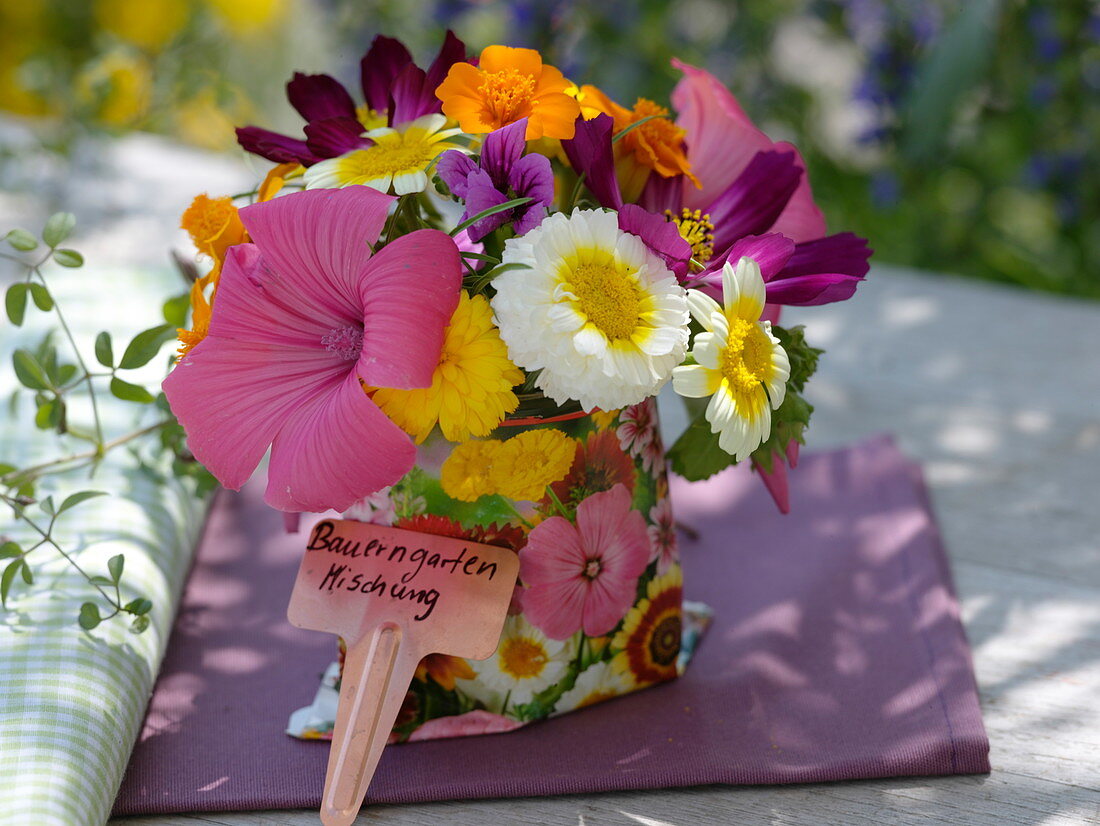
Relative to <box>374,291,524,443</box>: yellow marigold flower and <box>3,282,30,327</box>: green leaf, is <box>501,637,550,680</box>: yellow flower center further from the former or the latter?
<box>3,282,30,327</box>: green leaf

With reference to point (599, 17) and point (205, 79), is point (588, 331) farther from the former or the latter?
point (599, 17)

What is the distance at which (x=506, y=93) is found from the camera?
1.60 ft

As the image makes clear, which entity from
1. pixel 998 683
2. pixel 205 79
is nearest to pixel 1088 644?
pixel 998 683

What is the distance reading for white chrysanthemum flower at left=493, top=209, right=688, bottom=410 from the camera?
44 cm

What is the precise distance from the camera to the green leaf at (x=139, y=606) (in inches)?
22.5

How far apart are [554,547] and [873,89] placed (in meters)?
1.24

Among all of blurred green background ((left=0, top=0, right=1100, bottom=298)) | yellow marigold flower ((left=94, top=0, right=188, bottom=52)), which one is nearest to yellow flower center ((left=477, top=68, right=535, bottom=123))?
blurred green background ((left=0, top=0, right=1100, bottom=298))

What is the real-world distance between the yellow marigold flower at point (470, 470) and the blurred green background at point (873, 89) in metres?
0.78

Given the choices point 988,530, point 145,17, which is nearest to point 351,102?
point 988,530

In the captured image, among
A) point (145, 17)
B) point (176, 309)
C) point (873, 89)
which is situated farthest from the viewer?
point (145, 17)

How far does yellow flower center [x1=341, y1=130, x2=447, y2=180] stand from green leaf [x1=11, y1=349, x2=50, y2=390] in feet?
0.79

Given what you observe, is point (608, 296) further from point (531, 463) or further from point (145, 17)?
point (145, 17)

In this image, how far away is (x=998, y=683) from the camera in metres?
0.63

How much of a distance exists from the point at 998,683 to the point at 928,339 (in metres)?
0.47
